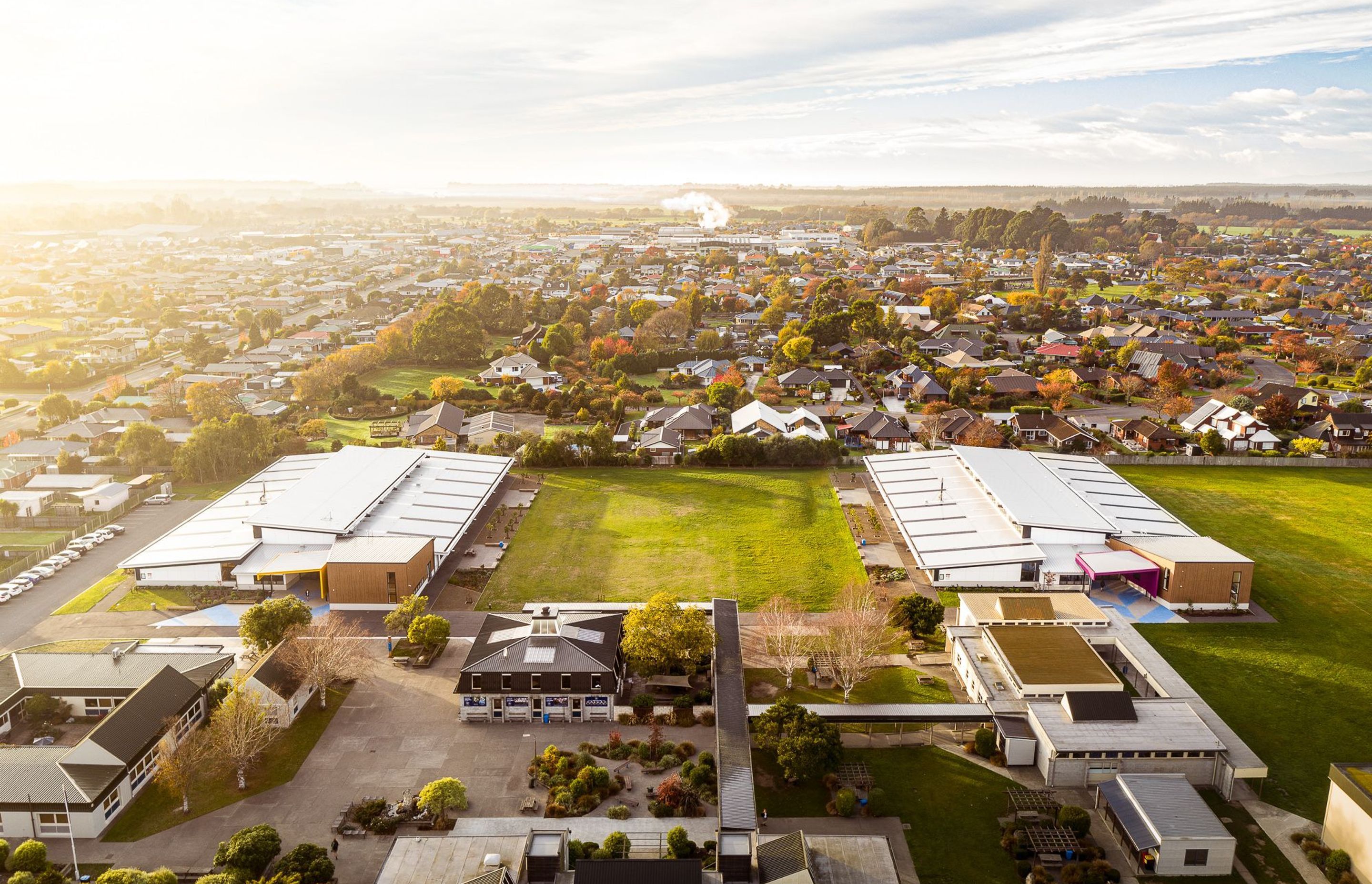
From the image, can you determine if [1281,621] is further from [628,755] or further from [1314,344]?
[1314,344]

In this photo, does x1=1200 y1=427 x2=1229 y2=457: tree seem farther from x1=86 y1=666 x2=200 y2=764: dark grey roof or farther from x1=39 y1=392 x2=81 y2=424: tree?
x1=39 y1=392 x2=81 y2=424: tree

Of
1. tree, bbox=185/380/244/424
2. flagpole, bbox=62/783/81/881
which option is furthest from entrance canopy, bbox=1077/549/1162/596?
tree, bbox=185/380/244/424

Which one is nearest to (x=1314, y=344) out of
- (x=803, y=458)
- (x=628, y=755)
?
(x=803, y=458)

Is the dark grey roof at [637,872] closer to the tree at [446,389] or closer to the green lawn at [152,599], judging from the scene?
the green lawn at [152,599]

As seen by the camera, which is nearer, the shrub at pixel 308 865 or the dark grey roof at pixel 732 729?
the shrub at pixel 308 865

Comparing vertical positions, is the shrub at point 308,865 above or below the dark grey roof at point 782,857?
below

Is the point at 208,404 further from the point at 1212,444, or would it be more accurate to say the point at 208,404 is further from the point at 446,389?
the point at 1212,444

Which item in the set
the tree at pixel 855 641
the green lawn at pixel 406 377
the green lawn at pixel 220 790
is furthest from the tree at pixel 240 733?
the green lawn at pixel 406 377

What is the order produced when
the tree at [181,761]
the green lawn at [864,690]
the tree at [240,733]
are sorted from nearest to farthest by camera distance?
the tree at [181,761], the tree at [240,733], the green lawn at [864,690]
